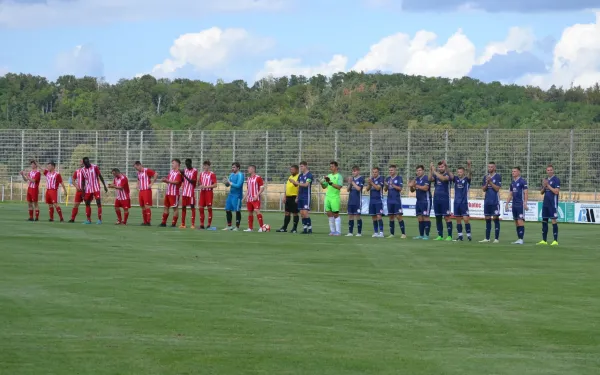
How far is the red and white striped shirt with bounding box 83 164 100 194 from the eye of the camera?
30.2m

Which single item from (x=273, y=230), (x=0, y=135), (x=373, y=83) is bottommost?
(x=273, y=230)

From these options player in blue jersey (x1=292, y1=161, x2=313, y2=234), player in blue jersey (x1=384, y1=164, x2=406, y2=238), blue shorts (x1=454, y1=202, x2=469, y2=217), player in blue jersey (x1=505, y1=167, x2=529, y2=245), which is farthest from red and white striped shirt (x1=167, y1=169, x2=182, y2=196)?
player in blue jersey (x1=505, y1=167, x2=529, y2=245)

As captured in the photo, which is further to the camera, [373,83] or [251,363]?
[373,83]

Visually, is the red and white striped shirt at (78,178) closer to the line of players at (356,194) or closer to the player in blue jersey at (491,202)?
the line of players at (356,194)

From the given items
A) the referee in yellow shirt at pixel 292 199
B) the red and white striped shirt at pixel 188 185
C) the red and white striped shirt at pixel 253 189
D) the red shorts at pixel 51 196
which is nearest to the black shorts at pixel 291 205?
the referee in yellow shirt at pixel 292 199

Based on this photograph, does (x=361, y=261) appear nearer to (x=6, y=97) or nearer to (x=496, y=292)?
(x=496, y=292)

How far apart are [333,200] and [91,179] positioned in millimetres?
7425

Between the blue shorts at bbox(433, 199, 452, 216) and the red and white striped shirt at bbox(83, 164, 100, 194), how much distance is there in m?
10.0

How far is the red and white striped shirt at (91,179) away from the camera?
30.2 metres

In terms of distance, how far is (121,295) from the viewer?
492 inches

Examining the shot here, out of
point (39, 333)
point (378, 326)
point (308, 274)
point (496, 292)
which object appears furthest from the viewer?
point (308, 274)

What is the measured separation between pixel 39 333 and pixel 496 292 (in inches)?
258

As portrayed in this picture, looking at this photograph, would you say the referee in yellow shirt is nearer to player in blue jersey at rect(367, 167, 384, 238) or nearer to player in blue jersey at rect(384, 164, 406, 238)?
A: player in blue jersey at rect(367, 167, 384, 238)

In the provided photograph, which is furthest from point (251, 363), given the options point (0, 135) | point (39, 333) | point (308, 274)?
point (0, 135)
